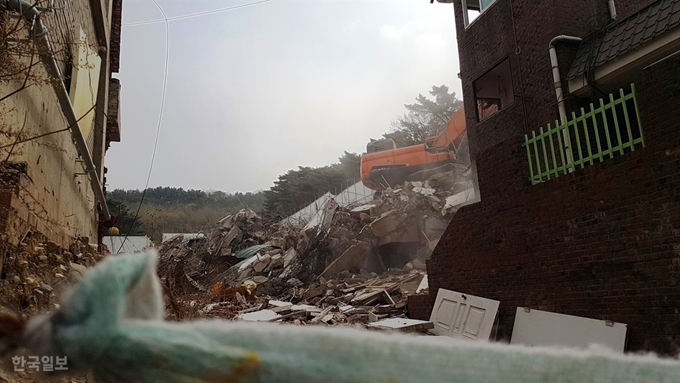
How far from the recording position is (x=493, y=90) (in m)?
13.4

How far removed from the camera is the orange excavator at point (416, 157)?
23.7 meters

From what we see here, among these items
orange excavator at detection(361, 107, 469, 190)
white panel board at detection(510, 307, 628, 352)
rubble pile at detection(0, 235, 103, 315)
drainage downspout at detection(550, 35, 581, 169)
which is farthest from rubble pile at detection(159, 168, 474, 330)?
rubble pile at detection(0, 235, 103, 315)

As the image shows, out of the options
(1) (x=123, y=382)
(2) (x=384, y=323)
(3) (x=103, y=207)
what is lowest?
(2) (x=384, y=323)

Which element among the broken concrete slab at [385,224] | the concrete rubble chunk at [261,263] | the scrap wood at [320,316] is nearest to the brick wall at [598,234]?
the scrap wood at [320,316]

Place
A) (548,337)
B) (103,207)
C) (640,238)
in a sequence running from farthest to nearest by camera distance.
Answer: (103,207)
(548,337)
(640,238)

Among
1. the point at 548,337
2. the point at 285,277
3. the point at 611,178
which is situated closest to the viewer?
the point at 611,178

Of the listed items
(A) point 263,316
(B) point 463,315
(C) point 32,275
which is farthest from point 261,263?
(C) point 32,275

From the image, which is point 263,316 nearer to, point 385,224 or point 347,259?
point 347,259

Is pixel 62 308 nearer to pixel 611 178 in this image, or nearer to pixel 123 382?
pixel 123 382

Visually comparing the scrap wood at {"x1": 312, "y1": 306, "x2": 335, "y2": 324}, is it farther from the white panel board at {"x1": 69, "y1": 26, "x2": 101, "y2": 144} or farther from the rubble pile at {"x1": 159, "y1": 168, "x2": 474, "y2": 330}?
the white panel board at {"x1": 69, "y1": 26, "x2": 101, "y2": 144}

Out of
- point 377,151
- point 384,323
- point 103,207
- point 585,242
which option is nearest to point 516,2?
point 585,242

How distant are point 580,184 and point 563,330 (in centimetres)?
196

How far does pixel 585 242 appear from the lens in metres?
5.89

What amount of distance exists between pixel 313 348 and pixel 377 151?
28.1 meters
